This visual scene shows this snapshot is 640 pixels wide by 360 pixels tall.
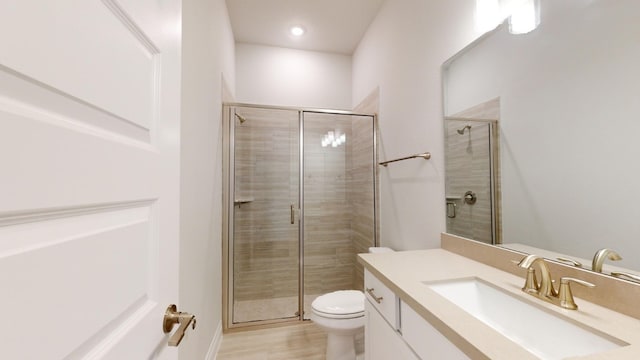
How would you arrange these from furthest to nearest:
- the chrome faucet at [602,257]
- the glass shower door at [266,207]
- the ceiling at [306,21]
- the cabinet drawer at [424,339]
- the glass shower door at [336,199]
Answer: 1. the glass shower door at [336,199]
2. the glass shower door at [266,207]
3. the ceiling at [306,21]
4. the chrome faucet at [602,257]
5. the cabinet drawer at [424,339]

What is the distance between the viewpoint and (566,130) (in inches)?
35.7

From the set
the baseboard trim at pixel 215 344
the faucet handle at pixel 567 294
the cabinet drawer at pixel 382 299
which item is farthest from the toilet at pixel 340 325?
the faucet handle at pixel 567 294

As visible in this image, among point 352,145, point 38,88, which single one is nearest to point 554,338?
point 38,88

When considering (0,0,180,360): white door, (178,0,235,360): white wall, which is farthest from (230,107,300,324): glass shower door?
(0,0,180,360): white door

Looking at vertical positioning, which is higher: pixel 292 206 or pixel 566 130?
pixel 566 130

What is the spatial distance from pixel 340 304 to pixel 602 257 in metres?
1.39

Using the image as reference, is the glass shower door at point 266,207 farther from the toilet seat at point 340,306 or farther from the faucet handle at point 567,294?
the faucet handle at point 567,294

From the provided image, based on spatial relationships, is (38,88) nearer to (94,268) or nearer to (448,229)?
(94,268)

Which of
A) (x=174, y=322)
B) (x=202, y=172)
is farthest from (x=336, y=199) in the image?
(x=174, y=322)

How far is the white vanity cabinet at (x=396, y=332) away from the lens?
0.73m

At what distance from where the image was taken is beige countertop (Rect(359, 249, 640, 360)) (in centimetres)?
58

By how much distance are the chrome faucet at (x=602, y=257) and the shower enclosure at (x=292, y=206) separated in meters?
1.71

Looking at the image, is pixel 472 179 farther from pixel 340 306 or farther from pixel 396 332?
pixel 340 306

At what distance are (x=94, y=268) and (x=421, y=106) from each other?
1.79 m
